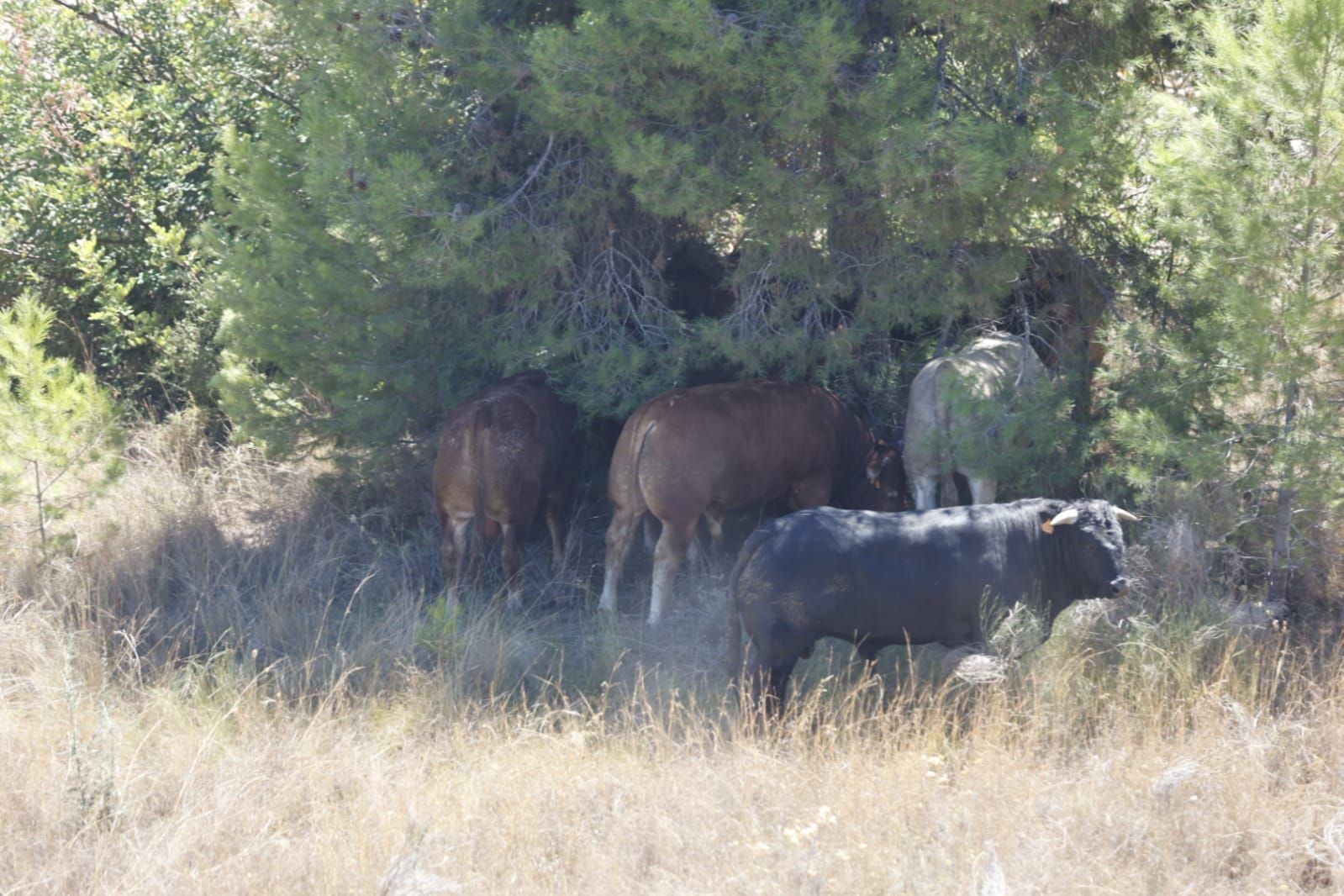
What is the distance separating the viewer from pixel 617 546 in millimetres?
8570

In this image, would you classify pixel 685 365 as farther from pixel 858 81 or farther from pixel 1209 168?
pixel 1209 168

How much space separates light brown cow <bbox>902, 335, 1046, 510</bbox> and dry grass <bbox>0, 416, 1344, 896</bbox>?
4.34 ft

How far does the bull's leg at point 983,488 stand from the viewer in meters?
8.19

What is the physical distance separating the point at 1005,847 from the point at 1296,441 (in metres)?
3.16

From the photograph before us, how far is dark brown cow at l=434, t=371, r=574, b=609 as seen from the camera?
861cm

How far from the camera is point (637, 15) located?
7.46 m

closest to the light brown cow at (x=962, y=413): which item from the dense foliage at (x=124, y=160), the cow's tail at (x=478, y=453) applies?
the cow's tail at (x=478, y=453)

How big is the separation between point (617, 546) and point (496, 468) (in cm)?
100

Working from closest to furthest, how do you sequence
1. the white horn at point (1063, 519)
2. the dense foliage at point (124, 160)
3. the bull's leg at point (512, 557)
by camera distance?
the white horn at point (1063, 519)
the bull's leg at point (512, 557)
the dense foliage at point (124, 160)

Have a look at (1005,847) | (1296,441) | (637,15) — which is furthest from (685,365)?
(1005,847)

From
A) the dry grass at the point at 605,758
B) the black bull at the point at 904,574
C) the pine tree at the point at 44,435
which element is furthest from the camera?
the pine tree at the point at 44,435

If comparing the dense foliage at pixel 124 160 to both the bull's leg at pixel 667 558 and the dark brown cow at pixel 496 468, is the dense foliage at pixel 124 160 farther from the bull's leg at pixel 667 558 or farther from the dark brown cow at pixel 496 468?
the bull's leg at pixel 667 558

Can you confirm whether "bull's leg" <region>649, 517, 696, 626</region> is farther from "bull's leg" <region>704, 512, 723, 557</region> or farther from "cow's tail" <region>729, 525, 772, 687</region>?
"cow's tail" <region>729, 525, 772, 687</region>

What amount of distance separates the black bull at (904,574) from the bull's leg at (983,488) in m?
1.31
